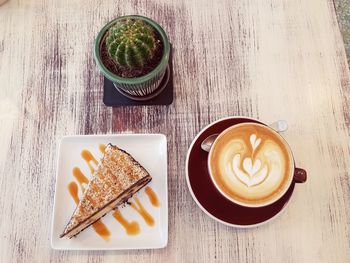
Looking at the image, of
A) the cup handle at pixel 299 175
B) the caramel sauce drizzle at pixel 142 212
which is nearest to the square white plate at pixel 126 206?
the caramel sauce drizzle at pixel 142 212

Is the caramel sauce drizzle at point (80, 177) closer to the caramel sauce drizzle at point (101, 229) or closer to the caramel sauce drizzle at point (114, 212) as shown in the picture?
the caramel sauce drizzle at point (114, 212)

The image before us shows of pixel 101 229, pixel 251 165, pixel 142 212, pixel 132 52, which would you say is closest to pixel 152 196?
pixel 142 212

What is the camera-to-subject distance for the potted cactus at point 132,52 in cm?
90

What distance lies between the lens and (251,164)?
921 mm

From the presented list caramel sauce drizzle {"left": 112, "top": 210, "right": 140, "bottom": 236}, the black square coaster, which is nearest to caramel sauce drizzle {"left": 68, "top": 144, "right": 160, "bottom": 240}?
caramel sauce drizzle {"left": 112, "top": 210, "right": 140, "bottom": 236}

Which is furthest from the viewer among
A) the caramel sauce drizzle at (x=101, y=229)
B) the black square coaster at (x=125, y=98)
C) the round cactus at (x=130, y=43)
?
the black square coaster at (x=125, y=98)

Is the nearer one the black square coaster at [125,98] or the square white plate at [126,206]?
the square white plate at [126,206]

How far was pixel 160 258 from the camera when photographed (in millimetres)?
994

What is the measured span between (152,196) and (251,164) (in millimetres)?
281

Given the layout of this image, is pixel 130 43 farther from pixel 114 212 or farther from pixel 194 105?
pixel 114 212

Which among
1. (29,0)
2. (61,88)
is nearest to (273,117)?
(61,88)

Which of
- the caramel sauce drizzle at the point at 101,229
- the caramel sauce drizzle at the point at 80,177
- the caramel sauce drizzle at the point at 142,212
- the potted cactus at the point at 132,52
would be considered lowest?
the caramel sauce drizzle at the point at 101,229

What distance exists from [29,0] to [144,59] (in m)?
0.52

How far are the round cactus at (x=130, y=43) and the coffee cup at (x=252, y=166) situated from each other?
0.27 metres
